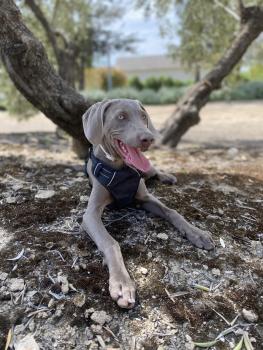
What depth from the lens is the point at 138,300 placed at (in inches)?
103

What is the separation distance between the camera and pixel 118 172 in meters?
3.26

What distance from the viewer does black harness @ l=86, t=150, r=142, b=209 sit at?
3.25m

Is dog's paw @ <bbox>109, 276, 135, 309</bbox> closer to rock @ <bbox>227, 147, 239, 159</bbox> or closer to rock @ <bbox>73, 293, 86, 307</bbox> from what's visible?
rock @ <bbox>73, 293, 86, 307</bbox>

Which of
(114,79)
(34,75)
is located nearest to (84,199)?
(34,75)

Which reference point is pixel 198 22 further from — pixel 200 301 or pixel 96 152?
pixel 200 301

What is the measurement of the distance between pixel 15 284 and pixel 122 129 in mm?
1195

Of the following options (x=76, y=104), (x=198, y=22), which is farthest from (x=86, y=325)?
(x=198, y=22)

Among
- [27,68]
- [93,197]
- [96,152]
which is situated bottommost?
[93,197]

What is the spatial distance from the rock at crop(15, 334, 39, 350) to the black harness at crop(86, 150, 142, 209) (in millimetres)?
Result: 1221

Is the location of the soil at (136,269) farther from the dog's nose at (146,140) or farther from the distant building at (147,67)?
the distant building at (147,67)

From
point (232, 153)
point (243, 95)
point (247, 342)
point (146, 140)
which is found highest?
point (146, 140)

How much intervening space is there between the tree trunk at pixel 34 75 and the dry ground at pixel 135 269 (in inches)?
28.6

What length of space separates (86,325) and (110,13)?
2498 cm

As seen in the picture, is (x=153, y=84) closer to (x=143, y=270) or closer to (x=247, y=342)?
(x=143, y=270)
